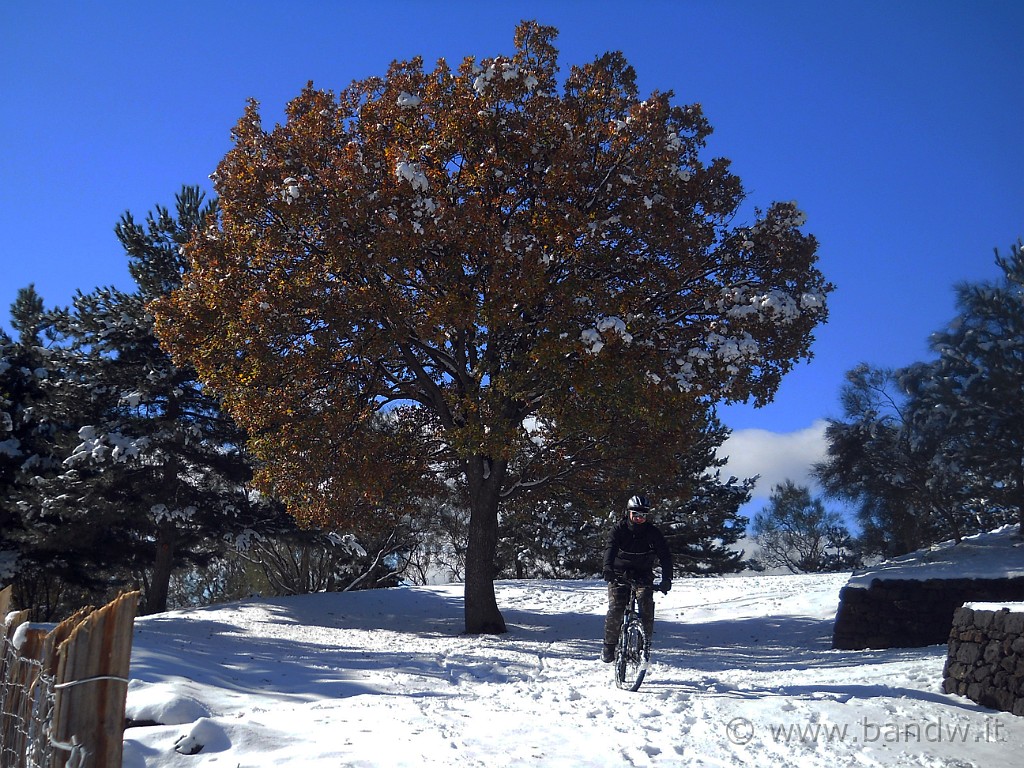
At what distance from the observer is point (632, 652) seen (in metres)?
7.94

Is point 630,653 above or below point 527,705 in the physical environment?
above

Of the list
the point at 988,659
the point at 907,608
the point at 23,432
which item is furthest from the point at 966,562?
the point at 23,432

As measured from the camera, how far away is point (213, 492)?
20312mm

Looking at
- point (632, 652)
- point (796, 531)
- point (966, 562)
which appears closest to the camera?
point (632, 652)

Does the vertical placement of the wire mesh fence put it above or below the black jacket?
below

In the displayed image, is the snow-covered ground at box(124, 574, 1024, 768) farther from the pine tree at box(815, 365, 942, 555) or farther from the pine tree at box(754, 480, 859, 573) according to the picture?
the pine tree at box(754, 480, 859, 573)

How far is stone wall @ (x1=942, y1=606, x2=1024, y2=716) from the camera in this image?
7.13 meters

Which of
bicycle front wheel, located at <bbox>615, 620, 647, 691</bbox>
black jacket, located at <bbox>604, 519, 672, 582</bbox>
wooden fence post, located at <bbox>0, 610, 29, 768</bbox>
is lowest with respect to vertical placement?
bicycle front wheel, located at <bbox>615, 620, 647, 691</bbox>

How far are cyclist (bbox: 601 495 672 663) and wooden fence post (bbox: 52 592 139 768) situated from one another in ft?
19.3

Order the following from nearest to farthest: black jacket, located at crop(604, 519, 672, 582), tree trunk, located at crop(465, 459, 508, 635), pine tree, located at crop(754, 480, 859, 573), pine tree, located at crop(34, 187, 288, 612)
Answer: black jacket, located at crop(604, 519, 672, 582)
tree trunk, located at crop(465, 459, 508, 635)
pine tree, located at crop(34, 187, 288, 612)
pine tree, located at crop(754, 480, 859, 573)

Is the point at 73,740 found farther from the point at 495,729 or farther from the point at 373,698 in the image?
the point at 373,698

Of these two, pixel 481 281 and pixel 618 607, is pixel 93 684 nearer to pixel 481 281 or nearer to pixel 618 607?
pixel 618 607

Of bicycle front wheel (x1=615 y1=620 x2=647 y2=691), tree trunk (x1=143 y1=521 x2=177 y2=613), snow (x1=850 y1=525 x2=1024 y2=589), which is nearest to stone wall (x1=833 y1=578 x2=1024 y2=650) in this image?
snow (x1=850 y1=525 x2=1024 y2=589)

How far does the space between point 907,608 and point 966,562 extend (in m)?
3.19
